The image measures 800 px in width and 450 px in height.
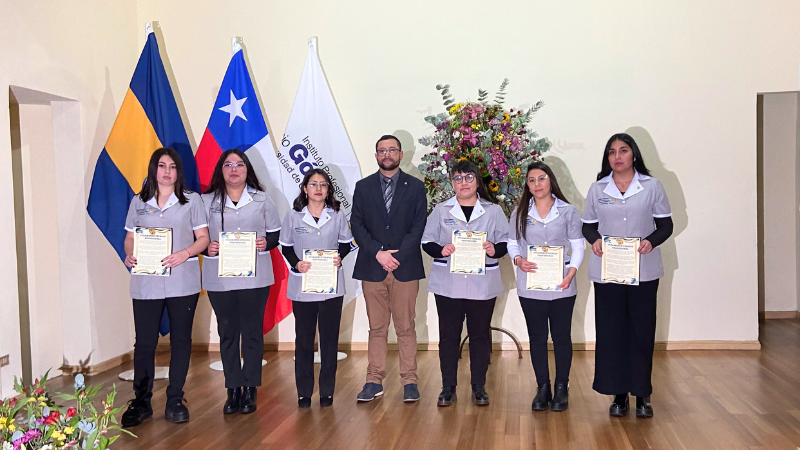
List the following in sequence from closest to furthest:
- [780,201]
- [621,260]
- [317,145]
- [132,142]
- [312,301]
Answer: [621,260] < [312,301] < [132,142] < [317,145] < [780,201]

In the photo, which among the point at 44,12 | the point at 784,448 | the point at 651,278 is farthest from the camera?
the point at 44,12

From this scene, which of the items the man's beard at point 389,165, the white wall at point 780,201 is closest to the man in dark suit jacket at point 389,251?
the man's beard at point 389,165

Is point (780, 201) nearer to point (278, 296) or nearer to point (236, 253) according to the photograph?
point (278, 296)

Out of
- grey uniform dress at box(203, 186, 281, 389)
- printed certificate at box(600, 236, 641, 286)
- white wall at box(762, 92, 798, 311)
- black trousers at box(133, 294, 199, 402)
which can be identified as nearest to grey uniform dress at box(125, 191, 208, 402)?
black trousers at box(133, 294, 199, 402)

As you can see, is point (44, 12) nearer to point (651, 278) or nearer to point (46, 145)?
point (46, 145)

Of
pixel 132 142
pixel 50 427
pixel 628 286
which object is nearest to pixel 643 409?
pixel 628 286

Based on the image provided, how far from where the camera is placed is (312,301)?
3.87 metres

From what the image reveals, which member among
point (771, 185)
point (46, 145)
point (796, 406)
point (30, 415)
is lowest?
point (796, 406)

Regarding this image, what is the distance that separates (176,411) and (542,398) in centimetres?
208

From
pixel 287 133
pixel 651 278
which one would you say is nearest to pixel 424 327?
pixel 287 133

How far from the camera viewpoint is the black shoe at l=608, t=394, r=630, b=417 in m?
3.65

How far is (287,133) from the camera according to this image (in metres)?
5.27

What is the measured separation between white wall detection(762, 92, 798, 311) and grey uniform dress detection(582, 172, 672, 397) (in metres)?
3.57

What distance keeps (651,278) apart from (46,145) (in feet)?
14.5
